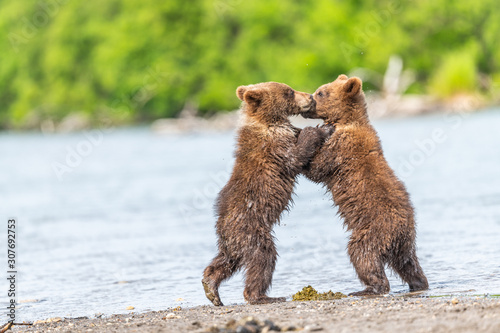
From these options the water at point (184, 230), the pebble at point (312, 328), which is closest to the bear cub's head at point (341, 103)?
the water at point (184, 230)

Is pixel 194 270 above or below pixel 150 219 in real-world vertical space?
below

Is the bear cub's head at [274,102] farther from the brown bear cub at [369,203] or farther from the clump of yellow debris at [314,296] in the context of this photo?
the clump of yellow debris at [314,296]

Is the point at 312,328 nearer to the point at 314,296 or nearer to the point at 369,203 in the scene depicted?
the point at 314,296

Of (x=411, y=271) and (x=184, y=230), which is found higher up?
(x=184, y=230)

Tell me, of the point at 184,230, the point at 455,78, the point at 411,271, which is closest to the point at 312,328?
the point at 411,271

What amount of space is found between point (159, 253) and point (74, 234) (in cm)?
301

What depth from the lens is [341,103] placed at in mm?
7219

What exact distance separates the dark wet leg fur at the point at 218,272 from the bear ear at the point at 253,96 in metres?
1.36

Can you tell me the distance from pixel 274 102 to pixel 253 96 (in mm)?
207

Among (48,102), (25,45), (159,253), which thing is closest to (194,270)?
(159,253)

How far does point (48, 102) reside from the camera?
2430 inches

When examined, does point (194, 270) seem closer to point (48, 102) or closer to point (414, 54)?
point (414, 54)

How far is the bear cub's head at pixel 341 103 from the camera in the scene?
7.14 meters

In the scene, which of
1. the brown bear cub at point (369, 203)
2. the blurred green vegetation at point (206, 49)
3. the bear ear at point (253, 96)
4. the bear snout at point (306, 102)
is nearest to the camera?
the brown bear cub at point (369, 203)
